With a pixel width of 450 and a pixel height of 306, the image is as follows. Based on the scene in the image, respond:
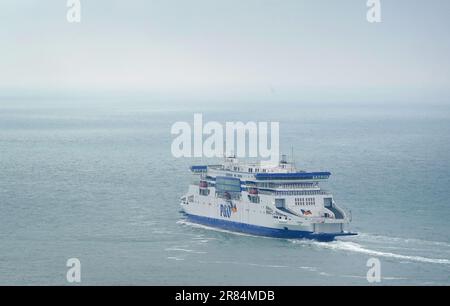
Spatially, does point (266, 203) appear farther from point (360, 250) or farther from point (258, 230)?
point (360, 250)

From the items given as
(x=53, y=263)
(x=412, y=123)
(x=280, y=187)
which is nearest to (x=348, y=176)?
(x=280, y=187)

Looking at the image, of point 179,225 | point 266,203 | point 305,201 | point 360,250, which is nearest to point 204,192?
point 179,225

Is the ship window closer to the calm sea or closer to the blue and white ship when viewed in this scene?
the blue and white ship

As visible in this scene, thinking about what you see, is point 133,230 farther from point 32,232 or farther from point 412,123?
point 412,123

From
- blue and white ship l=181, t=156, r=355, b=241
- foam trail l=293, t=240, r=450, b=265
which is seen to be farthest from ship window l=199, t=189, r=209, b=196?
foam trail l=293, t=240, r=450, b=265

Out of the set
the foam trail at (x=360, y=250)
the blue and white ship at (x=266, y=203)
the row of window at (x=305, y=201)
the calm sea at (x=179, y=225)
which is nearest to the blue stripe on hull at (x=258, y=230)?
the blue and white ship at (x=266, y=203)
